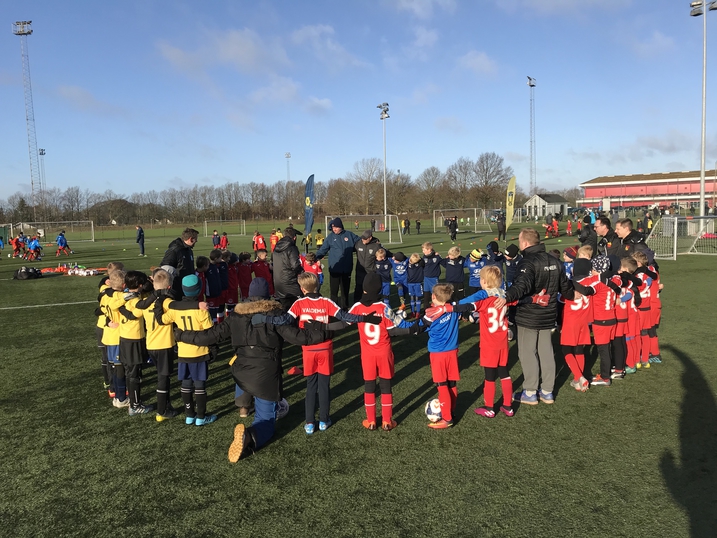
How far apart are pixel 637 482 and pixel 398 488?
6.59 feet

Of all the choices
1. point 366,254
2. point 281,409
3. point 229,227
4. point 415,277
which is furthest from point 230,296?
point 229,227

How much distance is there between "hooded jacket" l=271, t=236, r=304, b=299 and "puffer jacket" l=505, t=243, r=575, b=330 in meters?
3.88

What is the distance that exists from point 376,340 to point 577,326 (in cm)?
278

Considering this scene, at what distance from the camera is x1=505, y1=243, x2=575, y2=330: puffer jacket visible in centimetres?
516

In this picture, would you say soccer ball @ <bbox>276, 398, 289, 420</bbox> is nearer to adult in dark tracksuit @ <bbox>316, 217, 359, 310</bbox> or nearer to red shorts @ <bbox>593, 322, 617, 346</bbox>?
red shorts @ <bbox>593, 322, 617, 346</bbox>

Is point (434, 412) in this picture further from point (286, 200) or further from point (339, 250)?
point (286, 200)

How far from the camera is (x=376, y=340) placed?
192 inches

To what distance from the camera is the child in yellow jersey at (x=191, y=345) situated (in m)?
5.06

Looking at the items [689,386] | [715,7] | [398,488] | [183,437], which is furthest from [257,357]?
[715,7]

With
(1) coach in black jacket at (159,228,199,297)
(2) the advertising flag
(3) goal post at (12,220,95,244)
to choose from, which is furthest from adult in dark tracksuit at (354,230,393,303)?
(3) goal post at (12,220,95,244)

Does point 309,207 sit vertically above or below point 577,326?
above

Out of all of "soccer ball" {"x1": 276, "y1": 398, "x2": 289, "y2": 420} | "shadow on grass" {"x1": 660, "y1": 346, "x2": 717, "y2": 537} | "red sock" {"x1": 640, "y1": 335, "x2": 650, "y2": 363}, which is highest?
"red sock" {"x1": 640, "y1": 335, "x2": 650, "y2": 363}

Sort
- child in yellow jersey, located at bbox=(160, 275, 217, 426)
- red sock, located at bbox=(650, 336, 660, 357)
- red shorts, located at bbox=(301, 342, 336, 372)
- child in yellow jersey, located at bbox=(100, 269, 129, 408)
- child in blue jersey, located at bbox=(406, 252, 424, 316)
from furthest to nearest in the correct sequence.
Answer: child in blue jersey, located at bbox=(406, 252, 424, 316) → red sock, located at bbox=(650, 336, 660, 357) → child in yellow jersey, located at bbox=(100, 269, 129, 408) → child in yellow jersey, located at bbox=(160, 275, 217, 426) → red shorts, located at bbox=(301, 342, 336, 372)

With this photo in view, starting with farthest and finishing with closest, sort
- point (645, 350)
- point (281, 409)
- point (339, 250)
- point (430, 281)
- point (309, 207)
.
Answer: point (309, 207) < point (430, 281) < point (339, 250) < point (645, 350) < point (281, 409)
